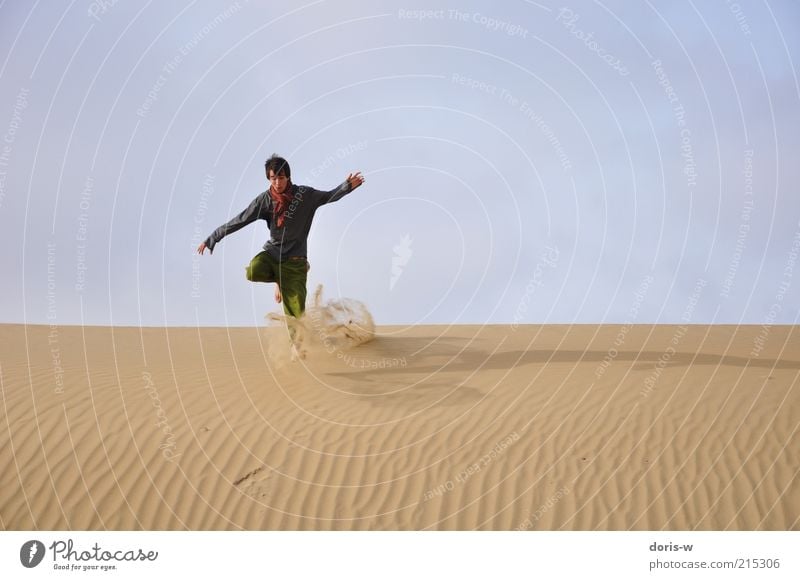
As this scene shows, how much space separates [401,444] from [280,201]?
14.2 ft

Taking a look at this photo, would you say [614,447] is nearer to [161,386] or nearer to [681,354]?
[681,354]

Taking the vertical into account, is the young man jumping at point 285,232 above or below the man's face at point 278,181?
below

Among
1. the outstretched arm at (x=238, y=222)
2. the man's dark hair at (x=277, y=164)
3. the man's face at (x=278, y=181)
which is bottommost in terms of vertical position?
the outstretched arm at (x=238, y=222)

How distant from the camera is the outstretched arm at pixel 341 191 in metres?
9.63

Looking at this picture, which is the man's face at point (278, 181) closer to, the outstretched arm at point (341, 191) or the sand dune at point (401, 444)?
the outstretched arm at point (341, 191)

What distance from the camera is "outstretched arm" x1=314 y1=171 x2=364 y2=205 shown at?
9.63 meters

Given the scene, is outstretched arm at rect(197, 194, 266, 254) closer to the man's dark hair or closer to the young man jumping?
the young man jumping

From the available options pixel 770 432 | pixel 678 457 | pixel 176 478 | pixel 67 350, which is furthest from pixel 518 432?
pixel 67 350

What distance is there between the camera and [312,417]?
8.26 metres

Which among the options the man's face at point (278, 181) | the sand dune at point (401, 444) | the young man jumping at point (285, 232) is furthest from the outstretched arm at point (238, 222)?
the sand dune at point (401, 444)

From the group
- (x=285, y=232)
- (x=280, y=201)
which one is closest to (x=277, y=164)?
(x=280, y=201)

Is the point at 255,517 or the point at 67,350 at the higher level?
the point at 67,350

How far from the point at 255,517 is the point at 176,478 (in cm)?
114

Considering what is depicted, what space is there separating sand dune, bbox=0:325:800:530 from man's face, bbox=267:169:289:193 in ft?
7.94
